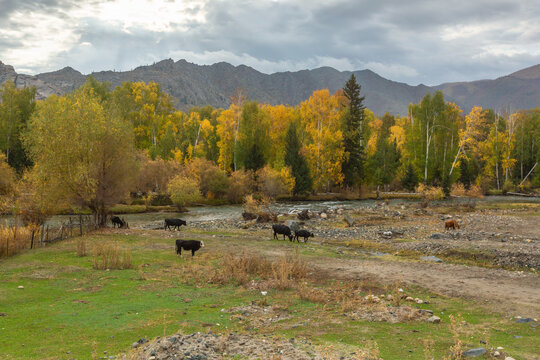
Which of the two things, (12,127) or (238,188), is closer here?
(238,188)

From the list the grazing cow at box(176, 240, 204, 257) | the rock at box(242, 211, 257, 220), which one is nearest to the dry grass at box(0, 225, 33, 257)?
the grazing cow at box(176, 240, 204, 257)

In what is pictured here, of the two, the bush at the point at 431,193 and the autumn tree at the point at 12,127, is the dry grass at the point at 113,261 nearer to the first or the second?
the bush at the point at 431,193

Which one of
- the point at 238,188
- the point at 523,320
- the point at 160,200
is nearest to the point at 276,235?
the point at 523,320

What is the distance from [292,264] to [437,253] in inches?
460

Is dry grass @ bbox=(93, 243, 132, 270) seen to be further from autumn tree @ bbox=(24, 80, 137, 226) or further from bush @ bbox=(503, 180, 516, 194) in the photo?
bush @ bbox=(503, 180, 516, 194)

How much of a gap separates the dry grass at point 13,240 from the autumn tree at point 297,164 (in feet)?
150

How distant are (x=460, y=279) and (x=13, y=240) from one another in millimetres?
23298

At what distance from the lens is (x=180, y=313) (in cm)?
1087

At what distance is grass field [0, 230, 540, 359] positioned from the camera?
27.9 ft

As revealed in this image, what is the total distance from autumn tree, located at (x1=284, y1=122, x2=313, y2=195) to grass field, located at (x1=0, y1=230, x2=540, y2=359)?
4683 cm

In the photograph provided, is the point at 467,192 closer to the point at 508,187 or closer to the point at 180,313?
the point at 508,187

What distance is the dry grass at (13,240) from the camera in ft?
63.5

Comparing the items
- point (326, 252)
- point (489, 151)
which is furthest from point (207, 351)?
point (489, 151)

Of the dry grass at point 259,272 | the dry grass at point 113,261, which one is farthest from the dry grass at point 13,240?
the dry grass at point 259,272
